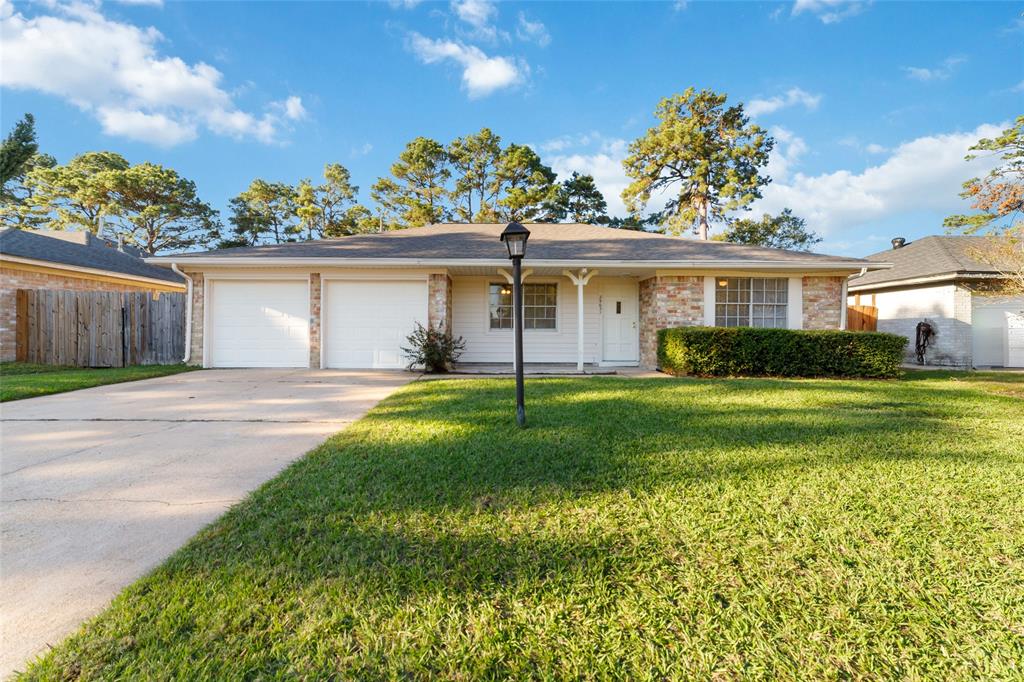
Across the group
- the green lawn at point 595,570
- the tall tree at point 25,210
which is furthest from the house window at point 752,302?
the tall tree at point 25,210

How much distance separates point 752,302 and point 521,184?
561 inches

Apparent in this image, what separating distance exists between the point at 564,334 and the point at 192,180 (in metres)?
26.7

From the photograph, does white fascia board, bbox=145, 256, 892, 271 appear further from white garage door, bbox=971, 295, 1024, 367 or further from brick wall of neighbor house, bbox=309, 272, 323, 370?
white garage door, bbox=971, 295, 1024, 367

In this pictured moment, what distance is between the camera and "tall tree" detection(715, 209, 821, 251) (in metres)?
19.8

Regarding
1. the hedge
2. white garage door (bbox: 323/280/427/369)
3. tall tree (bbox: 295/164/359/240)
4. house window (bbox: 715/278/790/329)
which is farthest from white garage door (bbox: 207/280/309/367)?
tall tree (bbox: 295/164/359/240)

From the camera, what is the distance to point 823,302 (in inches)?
370

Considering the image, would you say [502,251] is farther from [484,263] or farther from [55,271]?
[55,271]

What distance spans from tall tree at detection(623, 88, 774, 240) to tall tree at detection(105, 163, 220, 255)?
25.5 metres

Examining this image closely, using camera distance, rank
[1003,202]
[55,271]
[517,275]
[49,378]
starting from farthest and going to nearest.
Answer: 1. [55,271]
2. [1003,202]
3. [49,378]
4. [517,275]

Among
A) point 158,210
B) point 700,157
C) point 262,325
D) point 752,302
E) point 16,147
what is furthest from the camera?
point 158,210

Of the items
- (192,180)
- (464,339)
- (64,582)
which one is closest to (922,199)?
(464,339)

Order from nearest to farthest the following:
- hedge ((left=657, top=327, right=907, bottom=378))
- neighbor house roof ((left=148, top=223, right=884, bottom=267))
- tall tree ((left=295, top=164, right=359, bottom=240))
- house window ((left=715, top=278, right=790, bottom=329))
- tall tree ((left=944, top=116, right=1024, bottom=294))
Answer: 1. tall tree ((left=944, top=116, right=1024, bottom=294))
2. hedge ((left=657, top=327, right=907, bottom=378))
3. neighbor house roof ((left=148, top=223, right=884, bottom=267))
4. house window ((left=715, top=278, right=790, bottom=329))
5. tall tree ((left=295, top=164, right=359, bottom=240))

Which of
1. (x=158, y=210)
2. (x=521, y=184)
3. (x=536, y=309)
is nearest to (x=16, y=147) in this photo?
(x=536, y=309)

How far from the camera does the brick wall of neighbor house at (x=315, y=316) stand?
9.10 metres
